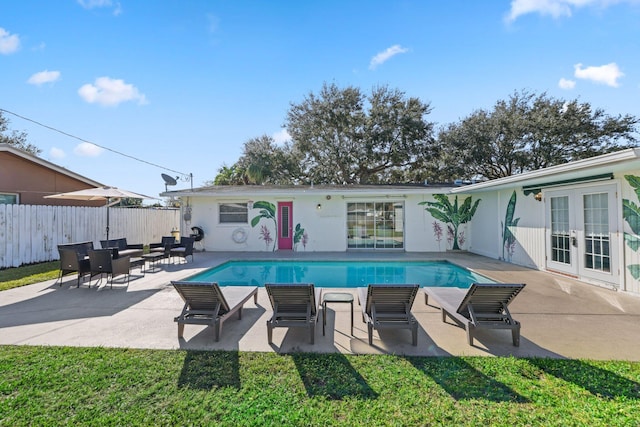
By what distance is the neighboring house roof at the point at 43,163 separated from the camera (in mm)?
11492

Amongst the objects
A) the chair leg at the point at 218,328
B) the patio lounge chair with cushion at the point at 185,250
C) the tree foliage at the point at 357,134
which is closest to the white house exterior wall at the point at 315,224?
the patio lounge chair with cushion at the point at 185,250

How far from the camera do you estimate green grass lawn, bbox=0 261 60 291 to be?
23.1 ft

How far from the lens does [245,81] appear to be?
1441cm

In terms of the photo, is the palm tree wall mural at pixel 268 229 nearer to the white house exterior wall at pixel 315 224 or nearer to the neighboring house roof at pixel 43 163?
the white house exterior wall at pixel 315 224

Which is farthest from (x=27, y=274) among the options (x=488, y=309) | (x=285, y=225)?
(x=488, y=309)

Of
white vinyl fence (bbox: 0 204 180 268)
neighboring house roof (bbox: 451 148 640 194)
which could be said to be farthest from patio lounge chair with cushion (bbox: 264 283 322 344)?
white vinyl fence (bbox: 0 204 180 268)

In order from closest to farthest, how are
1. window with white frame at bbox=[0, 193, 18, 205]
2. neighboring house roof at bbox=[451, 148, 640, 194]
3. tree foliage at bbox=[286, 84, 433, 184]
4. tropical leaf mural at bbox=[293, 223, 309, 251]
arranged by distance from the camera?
neighboring house roof at bbox=[451, 148, 640, 194] < window with white frame at bbox=[0, 193, 18, 205] < tropical leaf mural at bbox=[293, 223, 309, 251] < tree foliage at bbox=[286, 84, 433, 184]

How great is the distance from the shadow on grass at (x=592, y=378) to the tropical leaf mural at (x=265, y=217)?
10924 mm

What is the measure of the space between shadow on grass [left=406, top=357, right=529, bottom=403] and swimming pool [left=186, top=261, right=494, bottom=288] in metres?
4.38

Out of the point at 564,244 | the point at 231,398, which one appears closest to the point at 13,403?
the point at 231,398

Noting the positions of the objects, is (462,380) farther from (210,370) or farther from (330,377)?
(210,370)

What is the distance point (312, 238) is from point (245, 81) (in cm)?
843

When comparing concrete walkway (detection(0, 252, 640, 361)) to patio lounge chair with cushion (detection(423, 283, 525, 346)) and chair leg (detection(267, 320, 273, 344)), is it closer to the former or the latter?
chair leg (detection(267, 320, 273, 344))

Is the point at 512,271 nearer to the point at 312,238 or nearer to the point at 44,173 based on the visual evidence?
the point at 312,238
